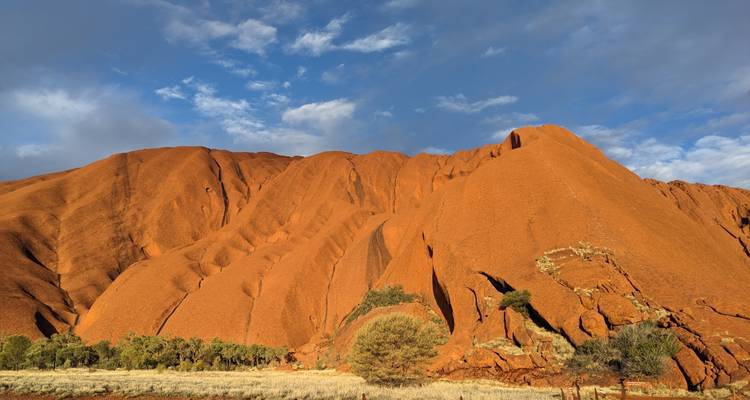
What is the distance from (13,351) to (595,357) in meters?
45.9

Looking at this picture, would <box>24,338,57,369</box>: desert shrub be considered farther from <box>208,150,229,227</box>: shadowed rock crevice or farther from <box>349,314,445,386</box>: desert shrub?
<box>208,150,229,227</box>: shadowed rock crevice

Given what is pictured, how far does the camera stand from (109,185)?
86.3 metres

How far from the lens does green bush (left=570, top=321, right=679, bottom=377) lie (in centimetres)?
2366

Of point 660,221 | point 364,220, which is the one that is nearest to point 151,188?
point 364,220

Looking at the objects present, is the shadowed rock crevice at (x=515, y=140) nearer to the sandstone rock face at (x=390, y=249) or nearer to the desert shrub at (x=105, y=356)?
the sandstone rock face at (x=390, y=249)

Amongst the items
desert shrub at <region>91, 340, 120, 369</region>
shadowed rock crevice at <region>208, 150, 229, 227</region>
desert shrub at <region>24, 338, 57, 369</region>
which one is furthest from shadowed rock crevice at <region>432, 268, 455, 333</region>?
shadowed rock crevice at <region>208, 150, 229, 227</region>

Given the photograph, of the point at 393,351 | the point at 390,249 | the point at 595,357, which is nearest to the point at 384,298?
Answer: the point at 390,249

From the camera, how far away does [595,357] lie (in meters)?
25.7

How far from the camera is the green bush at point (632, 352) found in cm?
2366

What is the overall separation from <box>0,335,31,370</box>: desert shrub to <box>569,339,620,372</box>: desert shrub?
144ft

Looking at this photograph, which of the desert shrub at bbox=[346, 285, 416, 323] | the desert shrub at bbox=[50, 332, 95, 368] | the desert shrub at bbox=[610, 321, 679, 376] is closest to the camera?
the desert shrub at bbox=[610, 321, 679, 376]

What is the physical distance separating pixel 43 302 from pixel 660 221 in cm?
6406

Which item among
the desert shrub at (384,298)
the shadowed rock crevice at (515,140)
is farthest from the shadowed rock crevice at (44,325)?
the shadowed rock crevice at (515,140)

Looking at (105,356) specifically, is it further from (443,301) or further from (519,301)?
(519,301)
